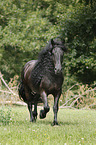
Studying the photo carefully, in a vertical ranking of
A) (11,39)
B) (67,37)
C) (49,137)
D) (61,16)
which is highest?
Result: (49,137)

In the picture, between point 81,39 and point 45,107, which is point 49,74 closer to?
point 45,107

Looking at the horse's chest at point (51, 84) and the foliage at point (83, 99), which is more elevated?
the horse's chest at point (51, 84)

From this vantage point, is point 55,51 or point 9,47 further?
point 9,47

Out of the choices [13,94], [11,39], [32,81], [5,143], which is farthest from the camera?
[11,39]

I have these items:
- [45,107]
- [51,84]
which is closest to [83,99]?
[51,84]

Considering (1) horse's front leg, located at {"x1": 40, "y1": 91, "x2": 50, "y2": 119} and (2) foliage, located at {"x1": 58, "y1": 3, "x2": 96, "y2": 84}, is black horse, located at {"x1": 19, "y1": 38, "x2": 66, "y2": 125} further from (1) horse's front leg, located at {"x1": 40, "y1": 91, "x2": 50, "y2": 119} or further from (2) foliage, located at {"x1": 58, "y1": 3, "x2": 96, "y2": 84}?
(2) foliage, located at {"x1": 58, "y1": 3, "x2": 96, "y2": 84}

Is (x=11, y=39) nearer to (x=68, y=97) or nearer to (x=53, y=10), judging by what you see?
(x=53, y=10)

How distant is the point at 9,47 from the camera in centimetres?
2423

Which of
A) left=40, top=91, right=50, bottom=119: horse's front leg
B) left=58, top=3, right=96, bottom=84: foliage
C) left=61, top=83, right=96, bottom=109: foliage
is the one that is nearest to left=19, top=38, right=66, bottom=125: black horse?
left=40, top=91, right=50, bottom=119: horse's front leg

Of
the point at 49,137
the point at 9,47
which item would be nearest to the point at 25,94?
the point at 49,137

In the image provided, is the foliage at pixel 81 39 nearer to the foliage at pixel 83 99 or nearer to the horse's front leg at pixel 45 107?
the foliage at pixel 83 99

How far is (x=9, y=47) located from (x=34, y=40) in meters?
3.44

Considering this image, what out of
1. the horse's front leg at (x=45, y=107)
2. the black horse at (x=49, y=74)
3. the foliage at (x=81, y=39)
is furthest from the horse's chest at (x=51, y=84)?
the foliage at (x=81, y=39)

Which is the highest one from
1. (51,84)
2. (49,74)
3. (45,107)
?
(49,74)
